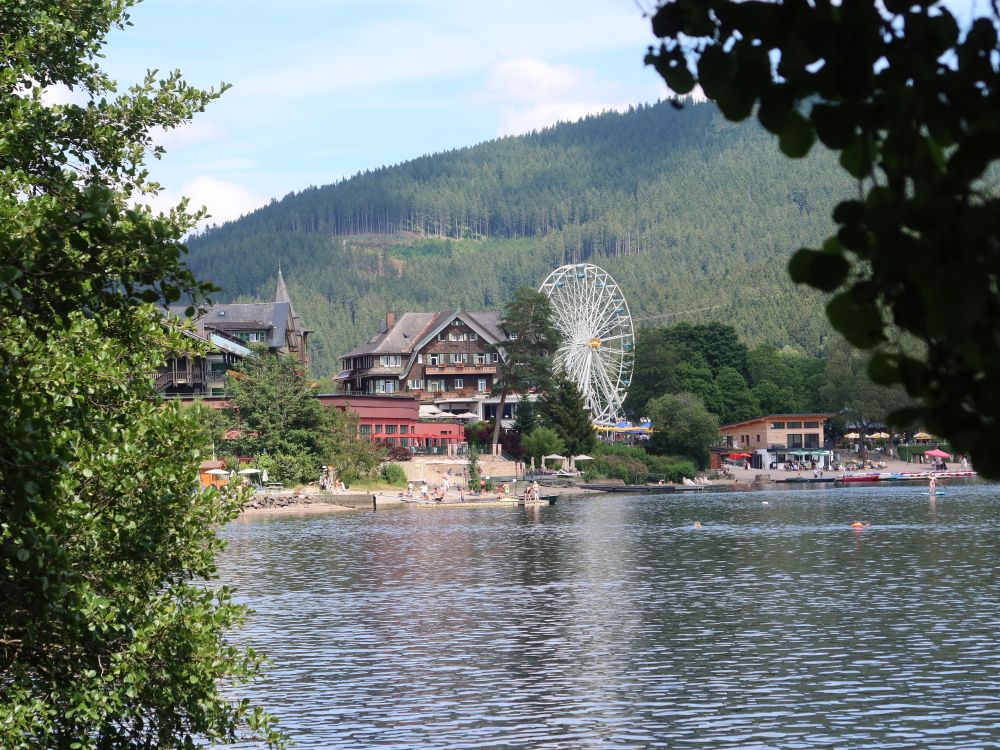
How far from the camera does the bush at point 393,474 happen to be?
115 metres

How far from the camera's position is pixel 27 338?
15.2m

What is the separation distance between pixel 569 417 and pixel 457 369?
1241 inches

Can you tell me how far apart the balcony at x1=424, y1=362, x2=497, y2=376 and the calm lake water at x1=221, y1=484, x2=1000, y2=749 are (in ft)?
278

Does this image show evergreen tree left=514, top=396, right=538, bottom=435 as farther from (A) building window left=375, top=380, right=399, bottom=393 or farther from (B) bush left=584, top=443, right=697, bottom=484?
(A) building window left=375, top=380, right=399, bottom=393

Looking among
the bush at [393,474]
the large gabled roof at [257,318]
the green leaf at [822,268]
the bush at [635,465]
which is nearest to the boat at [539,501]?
the bush at [393,474]

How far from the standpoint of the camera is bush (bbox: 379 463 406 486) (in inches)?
4513

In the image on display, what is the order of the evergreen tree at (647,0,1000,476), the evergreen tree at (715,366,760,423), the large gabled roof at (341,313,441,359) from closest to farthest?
the evergreen tree at (647,0,1000,476) → the large gabled roof at (341,313,441,359) → the evergreen tree at (715,366,760,423)

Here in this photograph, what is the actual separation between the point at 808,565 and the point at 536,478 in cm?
6739

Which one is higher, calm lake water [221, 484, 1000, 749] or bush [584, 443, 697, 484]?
bush [584, 443, 697, 484]

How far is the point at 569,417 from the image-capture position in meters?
133

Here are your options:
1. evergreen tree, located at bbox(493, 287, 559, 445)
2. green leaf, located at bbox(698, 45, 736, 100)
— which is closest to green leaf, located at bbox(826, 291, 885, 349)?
green leaf, located at bbox(698, 45, 736, 100)

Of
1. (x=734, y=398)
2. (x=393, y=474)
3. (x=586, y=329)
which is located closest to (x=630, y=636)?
(x=393, y=474)

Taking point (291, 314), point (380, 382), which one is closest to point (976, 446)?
point (291, 314)

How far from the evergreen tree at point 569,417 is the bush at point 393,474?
22037 millimetres
